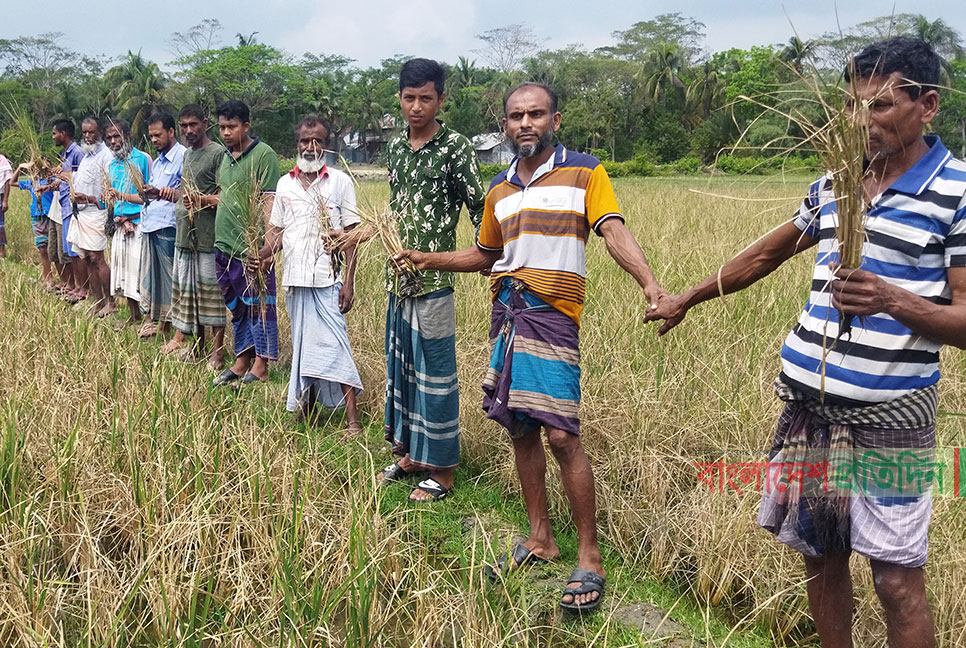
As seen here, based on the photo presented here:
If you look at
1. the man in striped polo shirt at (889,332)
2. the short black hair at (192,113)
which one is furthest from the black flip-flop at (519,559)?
the short black hair at (192,113)

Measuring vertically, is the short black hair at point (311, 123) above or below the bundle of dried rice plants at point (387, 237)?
above

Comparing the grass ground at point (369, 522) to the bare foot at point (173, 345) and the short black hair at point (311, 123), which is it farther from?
the short black hair at point (311, 123)

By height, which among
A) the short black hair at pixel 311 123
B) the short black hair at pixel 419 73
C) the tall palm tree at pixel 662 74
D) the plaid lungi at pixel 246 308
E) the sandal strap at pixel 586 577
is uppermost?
the tall palm tree at pixel 662 74

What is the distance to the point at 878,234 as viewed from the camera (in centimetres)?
163

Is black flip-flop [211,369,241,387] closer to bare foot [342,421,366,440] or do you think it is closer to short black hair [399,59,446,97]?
bare foot [342,421,366,440]

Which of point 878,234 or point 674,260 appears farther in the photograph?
point 674,260

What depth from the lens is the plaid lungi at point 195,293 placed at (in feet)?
16.1

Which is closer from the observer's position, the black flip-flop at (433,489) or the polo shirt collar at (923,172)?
the polo shirt collar at (923,172)

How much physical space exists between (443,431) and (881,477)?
1.85 metres

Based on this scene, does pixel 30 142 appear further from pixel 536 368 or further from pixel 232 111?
pixel 536 368

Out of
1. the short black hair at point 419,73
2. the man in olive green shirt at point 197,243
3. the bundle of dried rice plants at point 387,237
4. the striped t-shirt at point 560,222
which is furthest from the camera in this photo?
the man in olive green shirt at point 197,243

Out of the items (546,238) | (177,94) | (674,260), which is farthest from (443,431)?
(177,94)

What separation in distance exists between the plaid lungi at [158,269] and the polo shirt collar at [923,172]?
502 centimetres

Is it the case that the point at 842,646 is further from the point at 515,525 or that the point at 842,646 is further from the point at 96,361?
the point at 96,361
